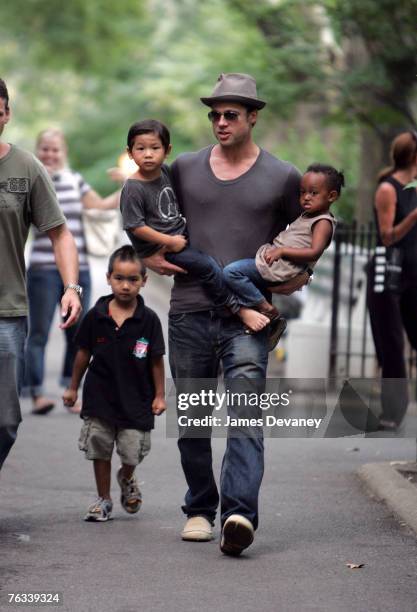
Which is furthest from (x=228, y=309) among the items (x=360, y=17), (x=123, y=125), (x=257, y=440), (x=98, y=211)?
(x=123, y=125)

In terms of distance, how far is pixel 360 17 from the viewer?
1389 cm

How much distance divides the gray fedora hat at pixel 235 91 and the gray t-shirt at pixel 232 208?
256mm

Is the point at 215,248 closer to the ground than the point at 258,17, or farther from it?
closer to the ground

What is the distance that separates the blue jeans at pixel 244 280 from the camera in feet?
21.4

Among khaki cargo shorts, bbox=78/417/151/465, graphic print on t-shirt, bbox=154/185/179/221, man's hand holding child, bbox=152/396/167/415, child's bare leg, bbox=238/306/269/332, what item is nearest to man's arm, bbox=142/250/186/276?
graphic print on t-shirt, bbox=154/185/179/221

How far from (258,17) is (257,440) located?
10.2 metres

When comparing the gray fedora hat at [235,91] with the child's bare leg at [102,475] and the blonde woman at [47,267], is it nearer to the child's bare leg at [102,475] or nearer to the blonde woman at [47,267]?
the child's bare leg at [102,475]

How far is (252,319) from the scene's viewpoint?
21.5 ft

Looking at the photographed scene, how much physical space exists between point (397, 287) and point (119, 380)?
330 cm

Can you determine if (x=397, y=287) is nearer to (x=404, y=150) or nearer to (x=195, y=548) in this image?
(x=404, y=150)

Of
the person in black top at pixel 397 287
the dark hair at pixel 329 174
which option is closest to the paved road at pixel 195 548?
the person in black top at pixel 397 287

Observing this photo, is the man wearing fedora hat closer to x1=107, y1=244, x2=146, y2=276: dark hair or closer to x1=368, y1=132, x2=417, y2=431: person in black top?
x1=107, y1=244, x2=146, y2=276: dark hair

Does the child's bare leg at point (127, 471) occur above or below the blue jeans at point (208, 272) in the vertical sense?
below

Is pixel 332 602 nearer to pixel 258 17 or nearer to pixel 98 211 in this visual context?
pixel 98 211
